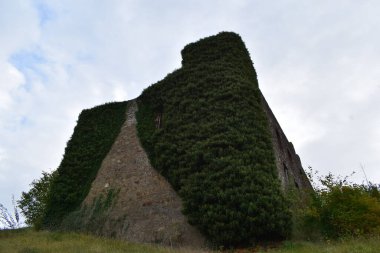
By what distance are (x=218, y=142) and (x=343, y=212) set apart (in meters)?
3.96

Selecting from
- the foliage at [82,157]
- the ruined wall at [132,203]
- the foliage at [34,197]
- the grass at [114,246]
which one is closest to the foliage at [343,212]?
the grass at [114,246]

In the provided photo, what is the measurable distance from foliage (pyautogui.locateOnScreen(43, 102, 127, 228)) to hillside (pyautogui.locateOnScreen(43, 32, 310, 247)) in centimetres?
5

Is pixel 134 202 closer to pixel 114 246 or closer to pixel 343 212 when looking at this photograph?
pixel 114 246

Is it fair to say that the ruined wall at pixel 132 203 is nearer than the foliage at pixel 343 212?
No

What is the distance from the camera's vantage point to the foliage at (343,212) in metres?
10.4

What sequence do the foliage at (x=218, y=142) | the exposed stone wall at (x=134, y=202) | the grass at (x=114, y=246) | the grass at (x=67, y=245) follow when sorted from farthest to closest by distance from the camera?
the exposed stone wall at (x=134, y=202) < the foliage at (x=218, y=142) < the grass at (x=67, y=245) < the grass at (x=114, y=246)

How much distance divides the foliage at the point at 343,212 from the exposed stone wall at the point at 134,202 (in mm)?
3260

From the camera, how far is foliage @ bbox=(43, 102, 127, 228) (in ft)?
Answer: 51.1

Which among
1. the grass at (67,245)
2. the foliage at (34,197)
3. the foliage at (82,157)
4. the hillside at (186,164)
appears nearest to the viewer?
the grass at (67,245)

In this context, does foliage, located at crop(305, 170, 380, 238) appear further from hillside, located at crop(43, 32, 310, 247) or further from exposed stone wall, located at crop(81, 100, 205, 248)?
exposed stone wall, located at crop(81, 100, 205, 248)

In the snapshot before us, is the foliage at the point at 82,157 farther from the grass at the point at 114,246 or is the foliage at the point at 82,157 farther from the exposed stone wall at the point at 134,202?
the grass at the point at 114,246

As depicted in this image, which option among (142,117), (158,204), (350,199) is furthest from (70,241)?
(350,199)

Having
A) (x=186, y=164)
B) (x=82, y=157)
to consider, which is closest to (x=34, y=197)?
(x=82, y=157)

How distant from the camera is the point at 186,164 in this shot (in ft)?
41.6
